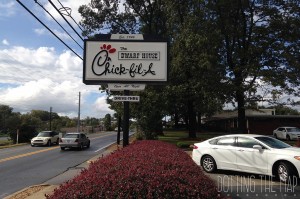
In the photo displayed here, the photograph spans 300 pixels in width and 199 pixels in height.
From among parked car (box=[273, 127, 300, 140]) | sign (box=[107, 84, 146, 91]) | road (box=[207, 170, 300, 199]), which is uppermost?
sign (box=[107, 84, 146, 91])

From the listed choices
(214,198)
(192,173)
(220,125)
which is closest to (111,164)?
(192,173)

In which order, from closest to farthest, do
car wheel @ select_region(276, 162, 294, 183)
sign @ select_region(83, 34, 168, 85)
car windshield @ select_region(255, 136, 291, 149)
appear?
car wheel @ select_region(276, 162, 294, 183), car windshield @ select_region(255, 136, 291, 149), sign @ select_region(83, 34, 168, 85)

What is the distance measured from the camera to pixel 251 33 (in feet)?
102

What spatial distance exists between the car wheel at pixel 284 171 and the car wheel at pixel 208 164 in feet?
9.03

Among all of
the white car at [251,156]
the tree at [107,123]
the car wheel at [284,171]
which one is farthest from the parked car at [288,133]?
the tree at [107,123]

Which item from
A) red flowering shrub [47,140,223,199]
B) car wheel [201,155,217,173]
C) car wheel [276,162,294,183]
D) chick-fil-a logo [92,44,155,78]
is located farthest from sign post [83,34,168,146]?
red flowering shrub [47,140,223,199]

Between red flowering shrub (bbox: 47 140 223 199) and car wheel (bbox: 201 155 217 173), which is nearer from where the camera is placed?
red flowering shrub (bbox: 47 140 223 199)

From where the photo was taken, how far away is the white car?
11484 mm

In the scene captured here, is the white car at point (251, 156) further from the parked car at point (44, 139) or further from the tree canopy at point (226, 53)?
the parked car at point (44, 139)

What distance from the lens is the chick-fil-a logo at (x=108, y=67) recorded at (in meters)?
13.8

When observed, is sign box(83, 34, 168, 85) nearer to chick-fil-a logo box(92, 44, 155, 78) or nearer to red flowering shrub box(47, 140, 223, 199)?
chick-fil-a logo box(92, 44, 155, 78)

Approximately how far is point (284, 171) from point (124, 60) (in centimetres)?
684

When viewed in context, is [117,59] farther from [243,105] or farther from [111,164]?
[243,105]

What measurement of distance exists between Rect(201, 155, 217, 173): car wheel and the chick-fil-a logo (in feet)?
13.3
